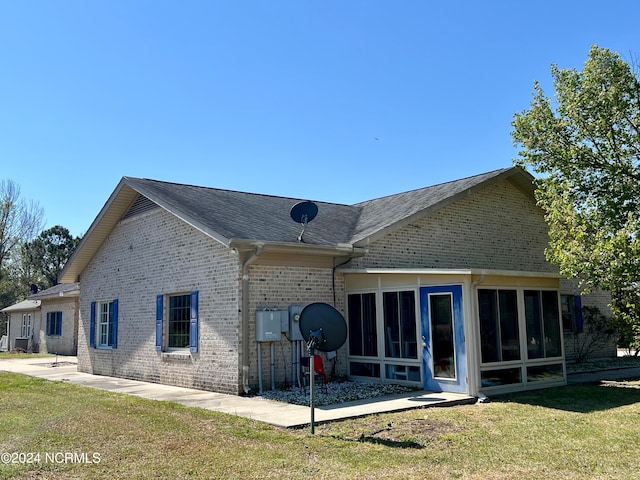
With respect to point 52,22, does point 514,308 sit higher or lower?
lower

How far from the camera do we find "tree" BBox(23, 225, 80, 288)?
52.6 meters

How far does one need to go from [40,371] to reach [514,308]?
572 inches

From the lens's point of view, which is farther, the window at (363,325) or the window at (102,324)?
the window at (102,324)

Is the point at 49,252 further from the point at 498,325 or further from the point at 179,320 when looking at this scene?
the point at 498,325

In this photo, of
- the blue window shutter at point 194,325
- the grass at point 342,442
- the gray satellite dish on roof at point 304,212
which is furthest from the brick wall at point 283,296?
the grass at point 342,442

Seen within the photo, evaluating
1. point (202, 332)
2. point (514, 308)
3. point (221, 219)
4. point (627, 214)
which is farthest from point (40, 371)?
point (627, 214)

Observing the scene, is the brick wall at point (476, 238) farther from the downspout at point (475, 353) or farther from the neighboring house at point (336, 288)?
the downspout at point (475, 353)

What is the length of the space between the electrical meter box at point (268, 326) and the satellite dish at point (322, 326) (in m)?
3.09

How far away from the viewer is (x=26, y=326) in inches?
1258

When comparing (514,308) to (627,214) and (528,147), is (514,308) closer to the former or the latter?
(627,214)

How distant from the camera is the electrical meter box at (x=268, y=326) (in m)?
11.7

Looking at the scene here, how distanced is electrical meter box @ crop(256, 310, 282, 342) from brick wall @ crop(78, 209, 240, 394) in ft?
1.51

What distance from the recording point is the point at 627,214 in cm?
1180

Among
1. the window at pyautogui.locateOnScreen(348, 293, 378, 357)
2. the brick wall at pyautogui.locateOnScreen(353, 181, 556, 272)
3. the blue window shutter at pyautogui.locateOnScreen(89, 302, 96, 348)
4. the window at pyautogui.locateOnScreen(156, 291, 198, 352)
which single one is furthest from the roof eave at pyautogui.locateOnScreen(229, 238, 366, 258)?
the blue window shutter at pyautogui.locateOnScreen(89, 302, 96, 348)
